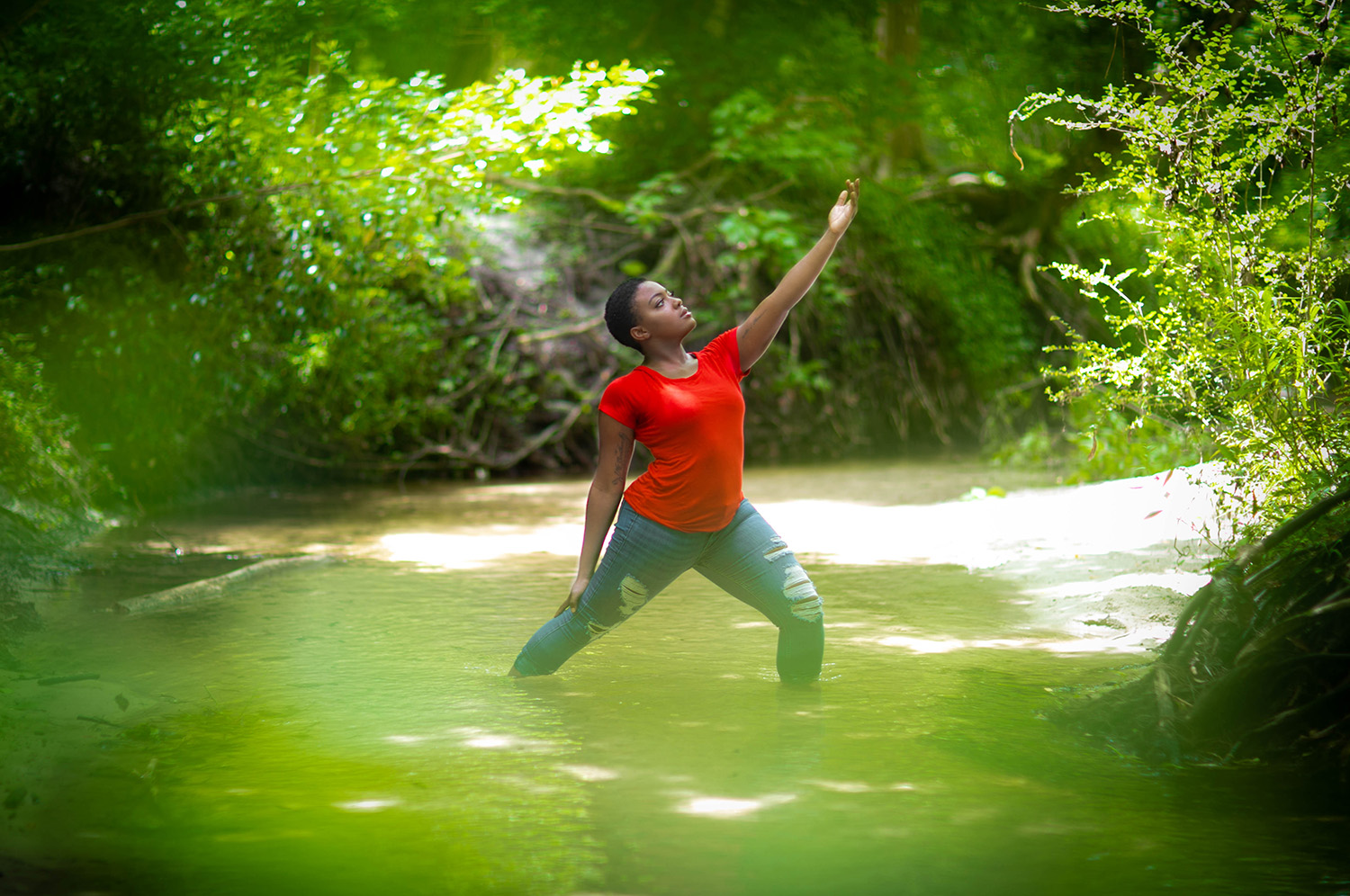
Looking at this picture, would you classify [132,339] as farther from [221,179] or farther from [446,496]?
[446,496]

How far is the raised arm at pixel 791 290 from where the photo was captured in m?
5.39

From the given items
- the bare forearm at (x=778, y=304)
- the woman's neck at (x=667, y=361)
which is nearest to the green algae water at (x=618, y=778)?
the woman's neck at (x=667, y=361)

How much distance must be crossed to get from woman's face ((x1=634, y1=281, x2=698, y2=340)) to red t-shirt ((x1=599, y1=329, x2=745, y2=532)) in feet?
0.57

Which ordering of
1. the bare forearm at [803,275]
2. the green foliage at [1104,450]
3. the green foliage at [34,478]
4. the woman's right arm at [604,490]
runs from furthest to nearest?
the green foliage at [1104,450], the green foliage at [34,478], the woman's right arm at [604,490], the bare forearm at [803,275]

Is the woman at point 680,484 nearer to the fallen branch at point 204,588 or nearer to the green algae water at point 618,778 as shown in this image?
the green algae water at point 618,778

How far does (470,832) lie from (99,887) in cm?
104

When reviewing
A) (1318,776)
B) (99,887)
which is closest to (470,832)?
(99,887)

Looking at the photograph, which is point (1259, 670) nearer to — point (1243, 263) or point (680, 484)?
point (1243, 263)

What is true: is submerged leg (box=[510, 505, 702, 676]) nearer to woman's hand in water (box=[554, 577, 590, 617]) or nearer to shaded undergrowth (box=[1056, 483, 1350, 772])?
woman's hand in water (box=[554, 577, 590, 617])

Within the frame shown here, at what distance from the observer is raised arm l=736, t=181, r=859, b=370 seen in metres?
5.39

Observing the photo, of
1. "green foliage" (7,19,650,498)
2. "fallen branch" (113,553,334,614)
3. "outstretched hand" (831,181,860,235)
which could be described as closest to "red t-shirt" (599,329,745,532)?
"outstretched hand" (831,181,860,235)

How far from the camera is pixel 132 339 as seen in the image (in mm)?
12875

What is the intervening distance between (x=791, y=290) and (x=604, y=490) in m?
1.16

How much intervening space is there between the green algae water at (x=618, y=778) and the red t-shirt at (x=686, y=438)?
2.77 feet
